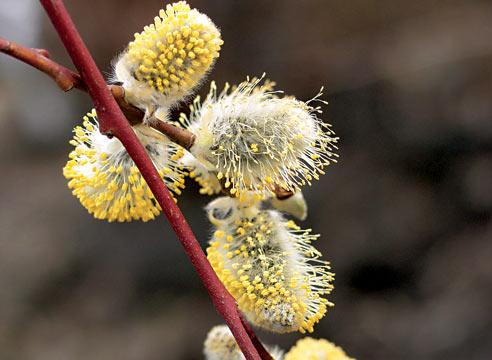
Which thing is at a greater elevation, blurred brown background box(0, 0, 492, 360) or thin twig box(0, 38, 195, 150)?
blurred brown background box(0, 0, 492, 360)

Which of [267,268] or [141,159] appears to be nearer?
[141,159]

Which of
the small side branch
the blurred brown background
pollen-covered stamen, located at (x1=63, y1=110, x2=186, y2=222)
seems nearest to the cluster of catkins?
pollen-covered stamen, located at (x1=63, y1=110, x2=186, y2=222)

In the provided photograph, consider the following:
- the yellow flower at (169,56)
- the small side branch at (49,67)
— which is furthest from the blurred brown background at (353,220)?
the small side branch at (49,67)

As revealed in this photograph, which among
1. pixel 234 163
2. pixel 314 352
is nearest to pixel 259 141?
pixel 234 163

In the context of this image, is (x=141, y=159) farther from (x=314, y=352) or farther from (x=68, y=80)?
(x=314, y=352)

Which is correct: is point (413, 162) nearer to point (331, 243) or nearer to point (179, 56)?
point (331, 243)

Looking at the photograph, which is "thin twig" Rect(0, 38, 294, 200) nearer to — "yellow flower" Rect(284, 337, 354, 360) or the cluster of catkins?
the cluster of catkins
